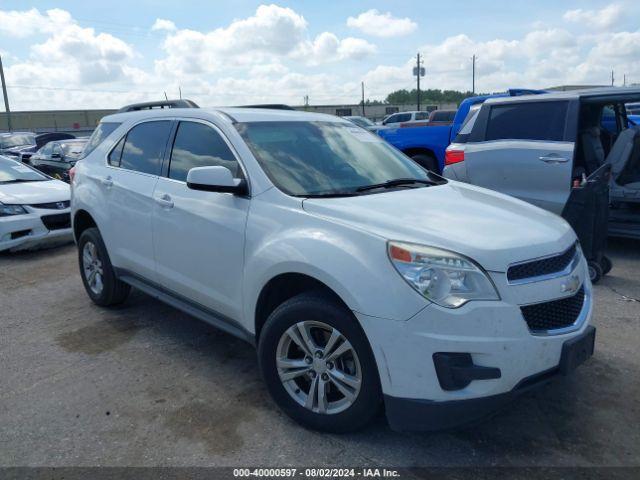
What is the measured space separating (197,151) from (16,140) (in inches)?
796

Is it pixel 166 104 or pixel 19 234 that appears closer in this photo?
pixel 166 104

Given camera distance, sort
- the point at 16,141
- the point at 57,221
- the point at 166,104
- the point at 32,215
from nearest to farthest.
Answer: the point at 166,104, the point at 32,215, the point at 57,221, the point at 16,141

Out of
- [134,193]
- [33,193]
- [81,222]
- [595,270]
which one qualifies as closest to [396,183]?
[134,193]

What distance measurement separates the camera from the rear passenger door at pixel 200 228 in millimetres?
3531

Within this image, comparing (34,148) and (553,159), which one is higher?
(34,148)

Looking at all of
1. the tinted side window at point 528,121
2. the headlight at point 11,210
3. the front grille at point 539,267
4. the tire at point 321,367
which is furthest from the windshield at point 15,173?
the front grille at point 539,267

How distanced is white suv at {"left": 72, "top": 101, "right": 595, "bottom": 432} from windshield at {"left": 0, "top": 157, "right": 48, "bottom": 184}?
221 inches

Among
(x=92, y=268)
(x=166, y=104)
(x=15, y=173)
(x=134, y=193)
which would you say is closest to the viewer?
(x=134, y=193)

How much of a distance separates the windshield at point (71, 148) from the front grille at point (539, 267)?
41.8 ft

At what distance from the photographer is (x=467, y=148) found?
7246 mm

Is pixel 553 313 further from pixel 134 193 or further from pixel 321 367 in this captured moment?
pixel 134 193

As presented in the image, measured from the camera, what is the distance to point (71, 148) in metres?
13.8

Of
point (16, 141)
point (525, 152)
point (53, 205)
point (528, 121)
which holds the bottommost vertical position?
point (53, 205)

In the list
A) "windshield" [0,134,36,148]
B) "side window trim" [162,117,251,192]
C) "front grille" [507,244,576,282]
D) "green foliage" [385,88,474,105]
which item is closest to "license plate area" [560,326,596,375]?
"front grille" [507,244,576,282]
